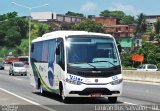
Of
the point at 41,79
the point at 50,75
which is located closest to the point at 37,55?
the point at 41,79

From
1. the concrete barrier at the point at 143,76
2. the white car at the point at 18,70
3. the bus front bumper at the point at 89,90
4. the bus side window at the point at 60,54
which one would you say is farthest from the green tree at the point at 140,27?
Result: the bus front bumper at the point at 89,90

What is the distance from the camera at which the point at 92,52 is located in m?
21.0

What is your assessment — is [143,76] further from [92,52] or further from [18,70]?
[92,52]

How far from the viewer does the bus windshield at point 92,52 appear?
20.5 meters

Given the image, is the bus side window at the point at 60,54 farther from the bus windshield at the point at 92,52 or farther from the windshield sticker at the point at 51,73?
the windshield sticker at the point at 51,73

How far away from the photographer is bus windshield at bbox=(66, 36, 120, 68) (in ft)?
67.4

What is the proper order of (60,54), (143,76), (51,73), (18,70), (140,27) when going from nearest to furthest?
(60,54)
(51,73)
(143,76)
(18,70)
(140,27)

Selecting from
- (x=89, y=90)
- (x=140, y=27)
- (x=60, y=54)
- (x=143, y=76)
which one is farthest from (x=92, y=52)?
(x=140, y=27)

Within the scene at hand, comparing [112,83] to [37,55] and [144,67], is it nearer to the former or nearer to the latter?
[37,55]

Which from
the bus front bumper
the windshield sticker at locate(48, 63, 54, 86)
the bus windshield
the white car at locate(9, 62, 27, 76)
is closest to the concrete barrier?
the white car at locate(9, 62, 27, 76)

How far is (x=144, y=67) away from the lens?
6378 cm

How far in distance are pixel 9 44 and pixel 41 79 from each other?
6746 inches

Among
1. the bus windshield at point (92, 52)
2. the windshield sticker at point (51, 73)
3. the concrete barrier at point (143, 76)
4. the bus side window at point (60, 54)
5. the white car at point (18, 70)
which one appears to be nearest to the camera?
the bus windshield at point (92, 52)

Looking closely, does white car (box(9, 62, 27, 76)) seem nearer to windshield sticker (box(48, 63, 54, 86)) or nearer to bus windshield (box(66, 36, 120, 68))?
windshield sticker (box(48, 63, 54, 86))
